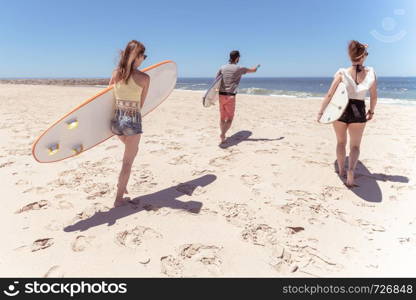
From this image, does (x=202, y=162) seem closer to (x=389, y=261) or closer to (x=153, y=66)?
(x=153, y=66)

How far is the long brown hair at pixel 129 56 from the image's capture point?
2.29m

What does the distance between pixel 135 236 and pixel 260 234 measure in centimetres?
107

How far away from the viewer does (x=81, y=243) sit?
2119 mm

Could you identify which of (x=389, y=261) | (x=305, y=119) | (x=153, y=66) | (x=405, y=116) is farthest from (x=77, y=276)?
(x=405, y=116)

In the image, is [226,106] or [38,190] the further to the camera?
[226,106]

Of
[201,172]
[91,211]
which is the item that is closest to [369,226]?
[201,172]

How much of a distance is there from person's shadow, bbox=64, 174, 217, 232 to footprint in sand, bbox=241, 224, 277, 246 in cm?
57

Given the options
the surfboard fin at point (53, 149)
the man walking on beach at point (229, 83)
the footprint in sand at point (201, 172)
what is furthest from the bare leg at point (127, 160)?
the man walking on beach at point (229, 83)

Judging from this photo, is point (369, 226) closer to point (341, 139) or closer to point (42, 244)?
point (341, 139)

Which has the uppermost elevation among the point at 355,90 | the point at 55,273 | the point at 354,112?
the point at 355,90

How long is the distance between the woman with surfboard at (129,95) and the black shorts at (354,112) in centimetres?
224

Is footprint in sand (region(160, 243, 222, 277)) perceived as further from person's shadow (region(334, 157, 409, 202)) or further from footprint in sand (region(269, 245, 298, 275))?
person's shadow (region(334, 157, 409, 202))

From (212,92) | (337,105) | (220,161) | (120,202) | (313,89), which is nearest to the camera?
(120,202)

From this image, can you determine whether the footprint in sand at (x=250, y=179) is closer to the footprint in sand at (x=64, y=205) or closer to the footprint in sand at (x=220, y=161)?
the footprint in sand at (x=220, y=161)
